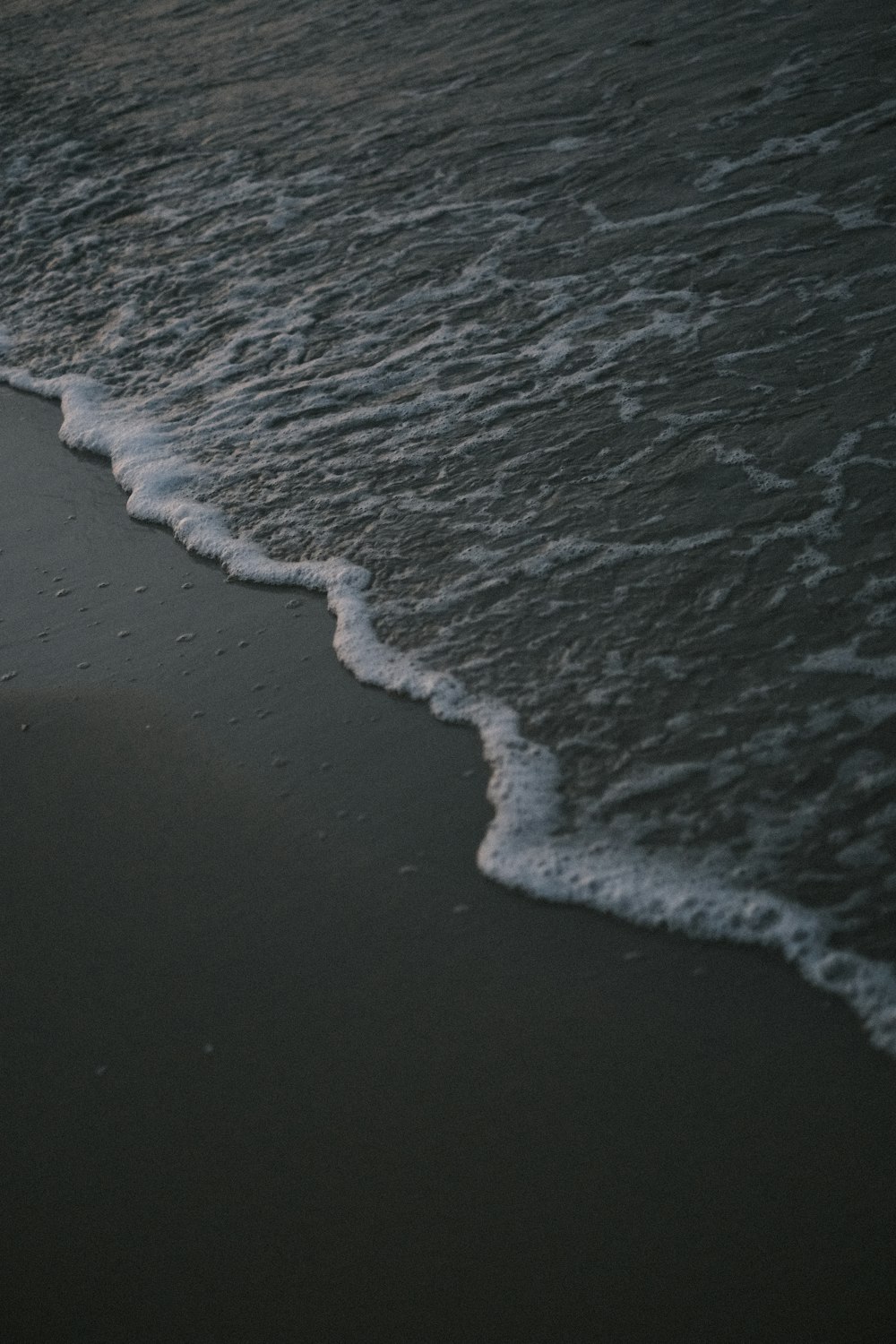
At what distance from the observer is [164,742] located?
137 inches

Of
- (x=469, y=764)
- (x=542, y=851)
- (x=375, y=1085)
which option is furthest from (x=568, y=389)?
(x=375, y=1085)

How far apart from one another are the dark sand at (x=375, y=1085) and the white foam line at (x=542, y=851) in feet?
0.19

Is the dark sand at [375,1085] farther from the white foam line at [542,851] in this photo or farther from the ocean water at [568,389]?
the ocean water at [568,389]

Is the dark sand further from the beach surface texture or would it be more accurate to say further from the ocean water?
the ocean water

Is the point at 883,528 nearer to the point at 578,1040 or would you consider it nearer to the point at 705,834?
the point at 705,834

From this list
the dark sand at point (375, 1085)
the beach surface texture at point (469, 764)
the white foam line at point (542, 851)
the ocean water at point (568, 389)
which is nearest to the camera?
the dark sand at point (375, 1085)

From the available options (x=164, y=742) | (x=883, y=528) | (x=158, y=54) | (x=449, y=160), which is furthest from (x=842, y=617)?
(x=158, y=54)

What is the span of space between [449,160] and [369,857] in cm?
554

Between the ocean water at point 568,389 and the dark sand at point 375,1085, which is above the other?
the ocean water at point 568,389

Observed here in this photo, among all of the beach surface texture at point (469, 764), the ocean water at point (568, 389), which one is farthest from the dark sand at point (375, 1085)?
the ocean water at point (568, 389)

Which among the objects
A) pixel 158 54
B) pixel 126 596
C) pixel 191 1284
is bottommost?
pixel 191 1284

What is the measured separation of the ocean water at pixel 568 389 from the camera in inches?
120

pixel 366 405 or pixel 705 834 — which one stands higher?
pixel 366 405

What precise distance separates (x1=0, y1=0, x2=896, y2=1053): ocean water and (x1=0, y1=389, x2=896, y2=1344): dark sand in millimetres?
197
